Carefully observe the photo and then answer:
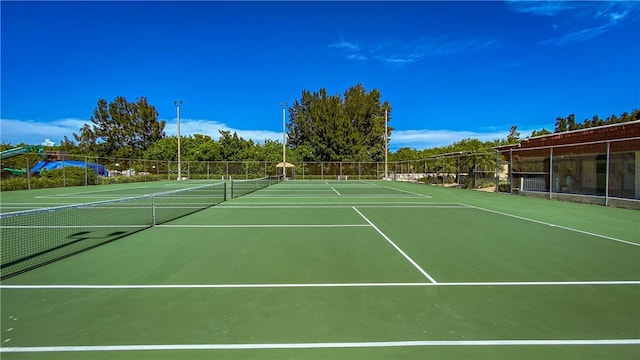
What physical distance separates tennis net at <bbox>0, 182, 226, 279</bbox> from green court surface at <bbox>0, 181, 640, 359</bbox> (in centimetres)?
52

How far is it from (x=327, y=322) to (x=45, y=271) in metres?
4.54

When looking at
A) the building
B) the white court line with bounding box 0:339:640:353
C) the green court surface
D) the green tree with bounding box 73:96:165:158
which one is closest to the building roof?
the building

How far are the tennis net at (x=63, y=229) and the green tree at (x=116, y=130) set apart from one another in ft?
184

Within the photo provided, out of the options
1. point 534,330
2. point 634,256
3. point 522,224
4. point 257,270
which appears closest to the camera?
point 534,330

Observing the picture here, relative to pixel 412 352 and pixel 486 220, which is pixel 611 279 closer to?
pixel 412 352

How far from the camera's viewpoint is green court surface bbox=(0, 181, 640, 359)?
11.1ft

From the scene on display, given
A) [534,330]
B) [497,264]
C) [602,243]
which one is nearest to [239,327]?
[534,330]

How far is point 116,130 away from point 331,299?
2714 inches

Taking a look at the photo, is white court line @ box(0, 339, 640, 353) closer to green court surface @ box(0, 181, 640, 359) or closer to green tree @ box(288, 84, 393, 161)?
green court surface @ box(0, 181, 640, 359)

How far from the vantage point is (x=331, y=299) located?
15.0ft

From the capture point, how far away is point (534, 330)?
371cm

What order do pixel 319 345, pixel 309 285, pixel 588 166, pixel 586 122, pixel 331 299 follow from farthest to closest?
pixel 586 122, pixel 588 166, pixel 309 285, pixel 331 299, pixel 319 345

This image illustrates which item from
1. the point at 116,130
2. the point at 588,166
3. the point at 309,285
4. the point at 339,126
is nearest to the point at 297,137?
the point at 339,126

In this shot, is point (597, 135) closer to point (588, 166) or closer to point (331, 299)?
point (588, 166)
